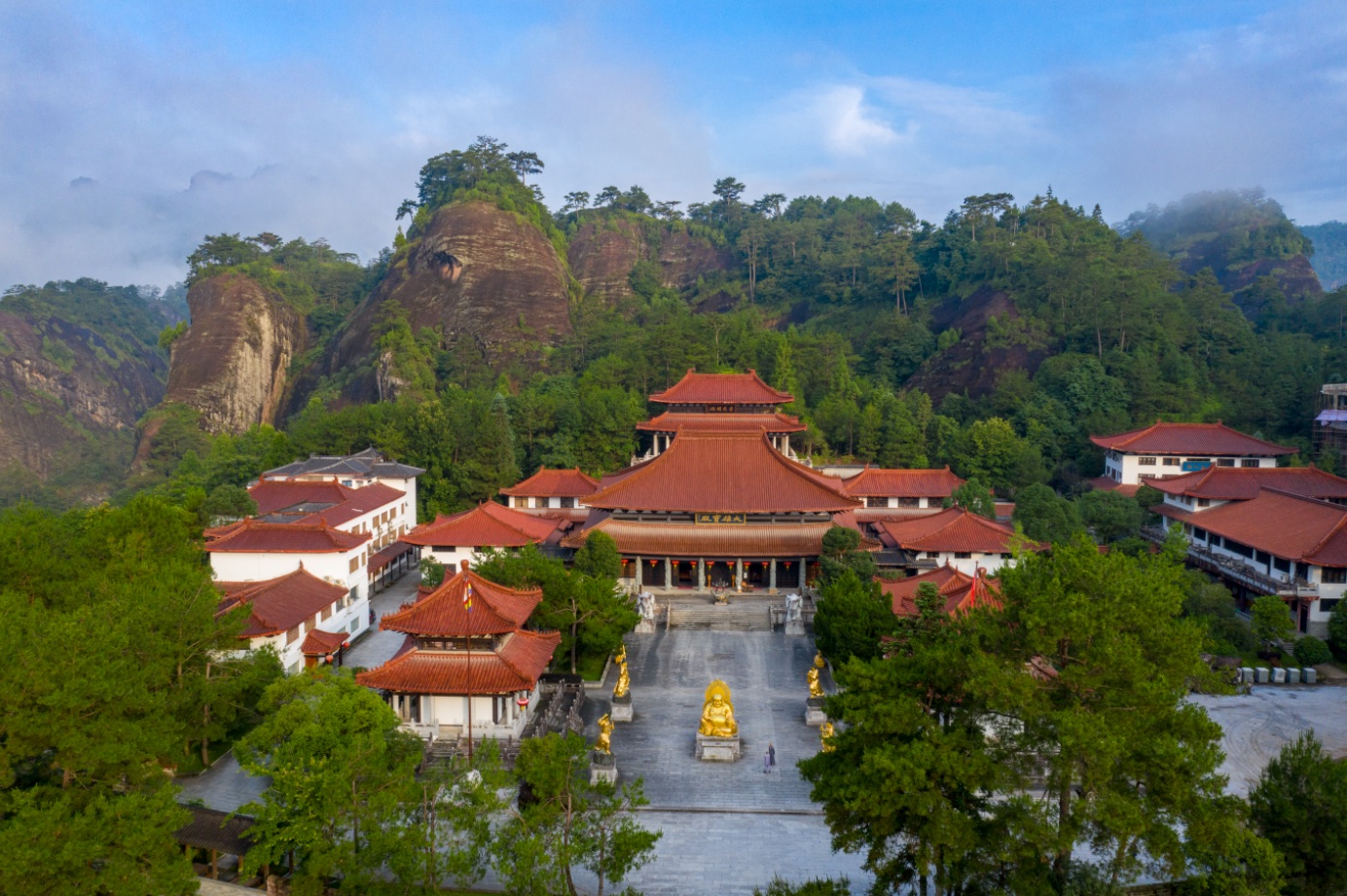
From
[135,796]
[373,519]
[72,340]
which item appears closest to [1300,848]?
[135,796]

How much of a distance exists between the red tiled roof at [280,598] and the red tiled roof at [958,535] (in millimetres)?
18074

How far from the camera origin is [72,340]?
80000mm

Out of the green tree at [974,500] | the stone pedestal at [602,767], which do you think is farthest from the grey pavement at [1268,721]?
the green tree at [974,500]

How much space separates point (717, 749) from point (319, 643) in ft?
Result: 36.4

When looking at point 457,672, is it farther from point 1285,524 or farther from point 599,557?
point 1285,524

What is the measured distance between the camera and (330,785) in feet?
43.6

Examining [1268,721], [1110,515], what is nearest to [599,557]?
[1268,721]

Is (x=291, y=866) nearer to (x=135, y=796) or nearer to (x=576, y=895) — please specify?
(x=135, y=796)

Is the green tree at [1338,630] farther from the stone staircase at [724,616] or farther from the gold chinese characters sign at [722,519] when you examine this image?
the gold chinese characters sign at [722,519]

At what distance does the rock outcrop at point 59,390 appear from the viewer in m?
66.9

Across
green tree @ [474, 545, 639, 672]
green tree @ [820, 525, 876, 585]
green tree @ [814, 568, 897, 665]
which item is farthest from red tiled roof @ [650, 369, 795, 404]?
green tree @ [814, 568, 897, 665]

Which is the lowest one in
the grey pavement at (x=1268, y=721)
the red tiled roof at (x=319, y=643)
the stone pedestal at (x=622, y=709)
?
the grey pavement at (x=1268, y=721)

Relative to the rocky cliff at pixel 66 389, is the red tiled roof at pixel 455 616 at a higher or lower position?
lower

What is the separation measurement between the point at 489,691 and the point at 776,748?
20.1 feet
